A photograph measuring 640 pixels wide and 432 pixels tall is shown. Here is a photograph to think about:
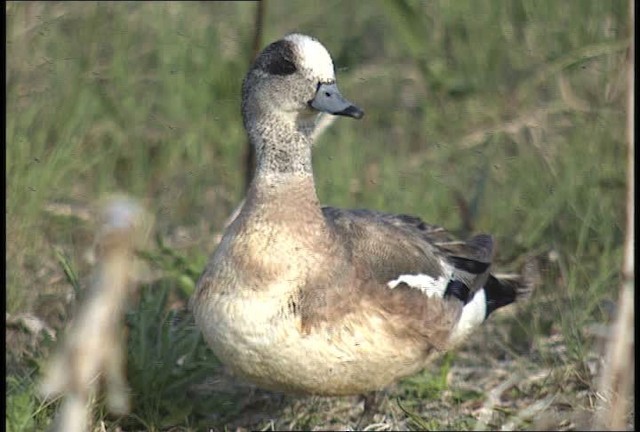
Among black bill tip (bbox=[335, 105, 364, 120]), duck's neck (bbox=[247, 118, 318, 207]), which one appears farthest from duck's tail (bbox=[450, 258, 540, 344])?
black bill tip (bbox=[335, 105, 364, 120])

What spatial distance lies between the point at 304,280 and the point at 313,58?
2.17ft

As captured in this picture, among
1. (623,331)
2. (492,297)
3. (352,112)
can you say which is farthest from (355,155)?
(623,331)

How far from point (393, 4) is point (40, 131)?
2.14 meters

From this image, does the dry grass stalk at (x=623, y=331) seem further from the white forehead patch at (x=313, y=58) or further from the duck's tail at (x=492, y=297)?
the duck's tail at (x=492, y=297)

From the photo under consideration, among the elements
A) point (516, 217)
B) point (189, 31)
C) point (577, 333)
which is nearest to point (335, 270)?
point (577, 333)

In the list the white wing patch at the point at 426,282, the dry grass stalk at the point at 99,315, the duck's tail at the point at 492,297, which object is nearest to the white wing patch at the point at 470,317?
the duck's tail at the point at 492,297

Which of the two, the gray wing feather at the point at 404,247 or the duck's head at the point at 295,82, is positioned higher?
the duck's head at the point at 295,82

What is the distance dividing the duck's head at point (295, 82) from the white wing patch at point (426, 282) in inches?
21.9

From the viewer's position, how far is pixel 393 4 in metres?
3.25

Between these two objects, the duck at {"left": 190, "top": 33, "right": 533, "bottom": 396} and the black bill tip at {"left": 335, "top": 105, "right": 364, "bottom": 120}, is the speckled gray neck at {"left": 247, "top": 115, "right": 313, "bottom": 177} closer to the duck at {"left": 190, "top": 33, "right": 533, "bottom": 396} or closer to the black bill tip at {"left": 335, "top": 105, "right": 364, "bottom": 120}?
the duck at {"left": 190, "top": 33, "right": 533, "bottom": 396}

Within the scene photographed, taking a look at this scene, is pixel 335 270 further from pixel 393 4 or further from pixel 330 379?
pixel 393 4

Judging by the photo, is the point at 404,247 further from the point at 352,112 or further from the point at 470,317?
the point at 352,112

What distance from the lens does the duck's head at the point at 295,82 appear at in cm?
342

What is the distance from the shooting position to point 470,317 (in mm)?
3844
